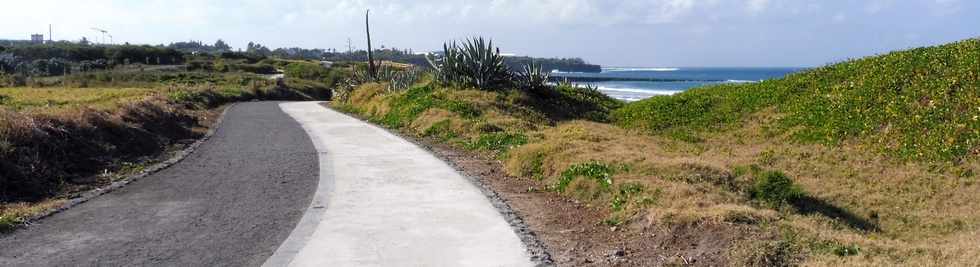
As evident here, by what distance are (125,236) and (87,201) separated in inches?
89.7

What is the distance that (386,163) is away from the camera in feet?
41.2

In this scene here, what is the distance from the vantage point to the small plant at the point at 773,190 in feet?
29.3

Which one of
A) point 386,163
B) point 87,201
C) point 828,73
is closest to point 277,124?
point 386,163

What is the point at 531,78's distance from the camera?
22812 millimetres

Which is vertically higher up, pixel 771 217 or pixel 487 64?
pixel 487 64

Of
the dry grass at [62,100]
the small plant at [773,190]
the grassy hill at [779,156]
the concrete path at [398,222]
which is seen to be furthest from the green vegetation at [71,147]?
the small plant at [773,190]

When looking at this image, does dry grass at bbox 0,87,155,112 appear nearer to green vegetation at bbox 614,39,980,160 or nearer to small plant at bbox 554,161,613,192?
small plant at bbox 554,161,613,192

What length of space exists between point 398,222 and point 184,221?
225cm

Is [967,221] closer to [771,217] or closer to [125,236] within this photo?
[771,217]

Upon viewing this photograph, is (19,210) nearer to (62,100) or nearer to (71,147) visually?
(71,147)

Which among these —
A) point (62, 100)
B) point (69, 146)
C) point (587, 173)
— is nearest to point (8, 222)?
point (69, 146)

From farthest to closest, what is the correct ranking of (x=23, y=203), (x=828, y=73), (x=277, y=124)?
(x=277, y=124), (x=828, y=73), (x=23, y=203)

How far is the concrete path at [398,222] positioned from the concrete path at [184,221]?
29 centimetres

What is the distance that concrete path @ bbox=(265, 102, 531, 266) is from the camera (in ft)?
21.8
